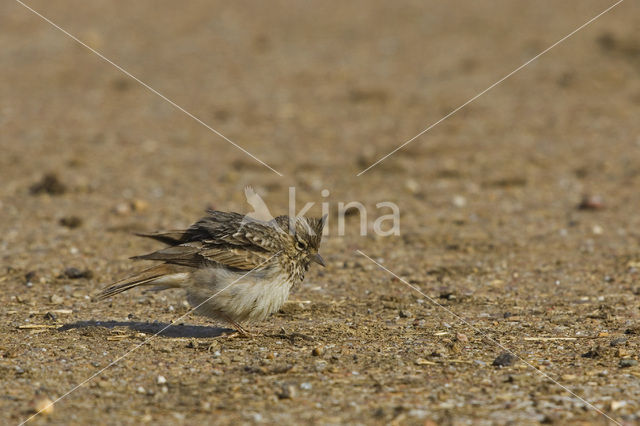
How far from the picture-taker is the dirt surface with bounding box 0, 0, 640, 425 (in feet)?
23.9

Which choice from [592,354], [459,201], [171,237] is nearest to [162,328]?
[171,237]

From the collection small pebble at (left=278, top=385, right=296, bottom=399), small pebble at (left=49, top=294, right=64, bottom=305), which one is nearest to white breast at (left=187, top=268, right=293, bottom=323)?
small pebble at (left=278, top=385, right=296, bottom=399)

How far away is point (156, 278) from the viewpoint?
8.33 m

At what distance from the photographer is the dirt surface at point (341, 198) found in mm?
7281

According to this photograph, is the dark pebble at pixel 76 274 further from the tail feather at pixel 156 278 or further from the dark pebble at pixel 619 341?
the dark pebble at pixel 619 341

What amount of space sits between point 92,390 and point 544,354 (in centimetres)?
432

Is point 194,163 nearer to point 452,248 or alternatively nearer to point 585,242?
point 452,248

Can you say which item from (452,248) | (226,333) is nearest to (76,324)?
(226,333)

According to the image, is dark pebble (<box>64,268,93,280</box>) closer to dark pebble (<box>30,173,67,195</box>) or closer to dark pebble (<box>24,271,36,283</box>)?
dark pebble (<box>24,271,36,283</box>)

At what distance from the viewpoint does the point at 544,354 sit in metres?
8.12

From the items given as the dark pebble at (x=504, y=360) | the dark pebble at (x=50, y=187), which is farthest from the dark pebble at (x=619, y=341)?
the dark pebble at (x=50, y=187)

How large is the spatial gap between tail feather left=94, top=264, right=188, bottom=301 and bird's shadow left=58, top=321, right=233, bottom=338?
0.65 m

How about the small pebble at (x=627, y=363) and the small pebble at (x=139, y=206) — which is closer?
the small pebble at (x=627, y=363)

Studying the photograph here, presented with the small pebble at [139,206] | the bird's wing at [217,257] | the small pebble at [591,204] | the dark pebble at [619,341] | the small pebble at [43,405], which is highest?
the small pebble at [591,204]
